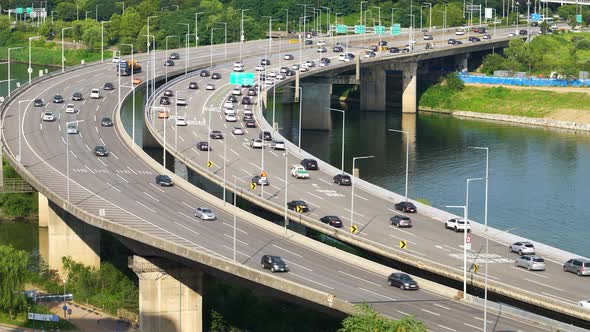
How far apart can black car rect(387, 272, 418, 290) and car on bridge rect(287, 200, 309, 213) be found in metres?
23.3

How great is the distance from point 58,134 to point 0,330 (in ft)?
169

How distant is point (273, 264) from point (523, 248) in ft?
64.3

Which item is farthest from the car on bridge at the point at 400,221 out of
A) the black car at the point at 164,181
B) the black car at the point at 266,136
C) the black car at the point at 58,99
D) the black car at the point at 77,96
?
the black car at the point at 77,96

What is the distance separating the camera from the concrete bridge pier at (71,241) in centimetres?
11281

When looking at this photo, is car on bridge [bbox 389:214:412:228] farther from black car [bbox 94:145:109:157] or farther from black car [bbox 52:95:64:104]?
black car [bbox 52:95:64:104]

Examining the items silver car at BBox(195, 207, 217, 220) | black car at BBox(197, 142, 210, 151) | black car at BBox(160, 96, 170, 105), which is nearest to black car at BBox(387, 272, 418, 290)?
silver car at BBox(195, 207, 217, 220)

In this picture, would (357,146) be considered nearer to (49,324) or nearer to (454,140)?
(454,140)

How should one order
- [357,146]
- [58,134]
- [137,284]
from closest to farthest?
[137,284] → [58,134] → [357,146]

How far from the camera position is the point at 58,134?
141 meters

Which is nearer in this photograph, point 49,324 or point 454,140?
point 49,324

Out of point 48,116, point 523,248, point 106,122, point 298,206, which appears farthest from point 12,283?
point 48,116

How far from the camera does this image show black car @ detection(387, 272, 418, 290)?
88500 mm

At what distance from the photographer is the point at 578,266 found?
311ft

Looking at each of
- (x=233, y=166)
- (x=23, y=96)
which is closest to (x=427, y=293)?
(x=233, y=166)
